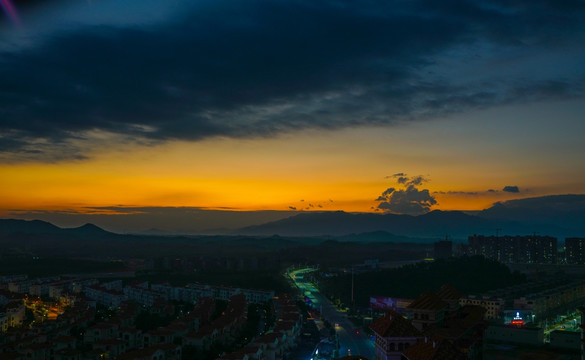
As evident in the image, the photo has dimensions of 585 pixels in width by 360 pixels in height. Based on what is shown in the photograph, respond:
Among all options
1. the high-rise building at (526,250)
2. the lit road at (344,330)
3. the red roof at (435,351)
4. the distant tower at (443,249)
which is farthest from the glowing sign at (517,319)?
the distant tower at (443,249)

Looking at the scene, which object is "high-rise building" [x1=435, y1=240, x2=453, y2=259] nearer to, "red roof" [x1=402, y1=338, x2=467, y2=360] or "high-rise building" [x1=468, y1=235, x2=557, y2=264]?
"high-rise building" [x1=468, y1=235, x2=557, y2=264]

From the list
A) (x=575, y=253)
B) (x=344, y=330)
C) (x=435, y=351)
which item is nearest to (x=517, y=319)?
(x=344, y=330)

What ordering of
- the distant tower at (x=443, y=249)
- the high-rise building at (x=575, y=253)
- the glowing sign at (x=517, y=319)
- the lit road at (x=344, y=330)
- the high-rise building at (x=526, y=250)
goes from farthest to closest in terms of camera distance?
the distant tower at (x=443, y=249) < the high-rise building at (x=526, y=250) < the high-rise building at (x=575, y=253) < the glowing sign at (x=517, y=319) < the lit road at (x=344, y=330)

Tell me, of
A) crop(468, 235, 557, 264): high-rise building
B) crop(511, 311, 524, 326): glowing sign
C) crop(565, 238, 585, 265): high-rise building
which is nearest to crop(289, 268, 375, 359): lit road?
crop(511, 311, 524, 326): glowing sign

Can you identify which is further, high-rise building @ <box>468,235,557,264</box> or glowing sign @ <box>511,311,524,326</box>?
high-rise building @ <box>468,235,557,264</box>

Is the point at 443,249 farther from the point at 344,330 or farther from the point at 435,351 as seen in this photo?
the point at 435,351

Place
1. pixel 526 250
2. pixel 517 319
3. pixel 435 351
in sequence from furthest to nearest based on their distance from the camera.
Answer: pixel 526 250 < pixel 517 319 < pixel 435 351

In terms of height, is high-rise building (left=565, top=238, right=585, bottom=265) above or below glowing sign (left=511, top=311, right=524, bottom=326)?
above

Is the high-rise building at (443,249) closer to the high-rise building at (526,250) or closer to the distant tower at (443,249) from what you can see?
the distant tower at (443,249)

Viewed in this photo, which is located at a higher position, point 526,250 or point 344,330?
point 526,250

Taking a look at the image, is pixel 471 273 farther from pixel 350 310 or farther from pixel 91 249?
pixel 91 249
